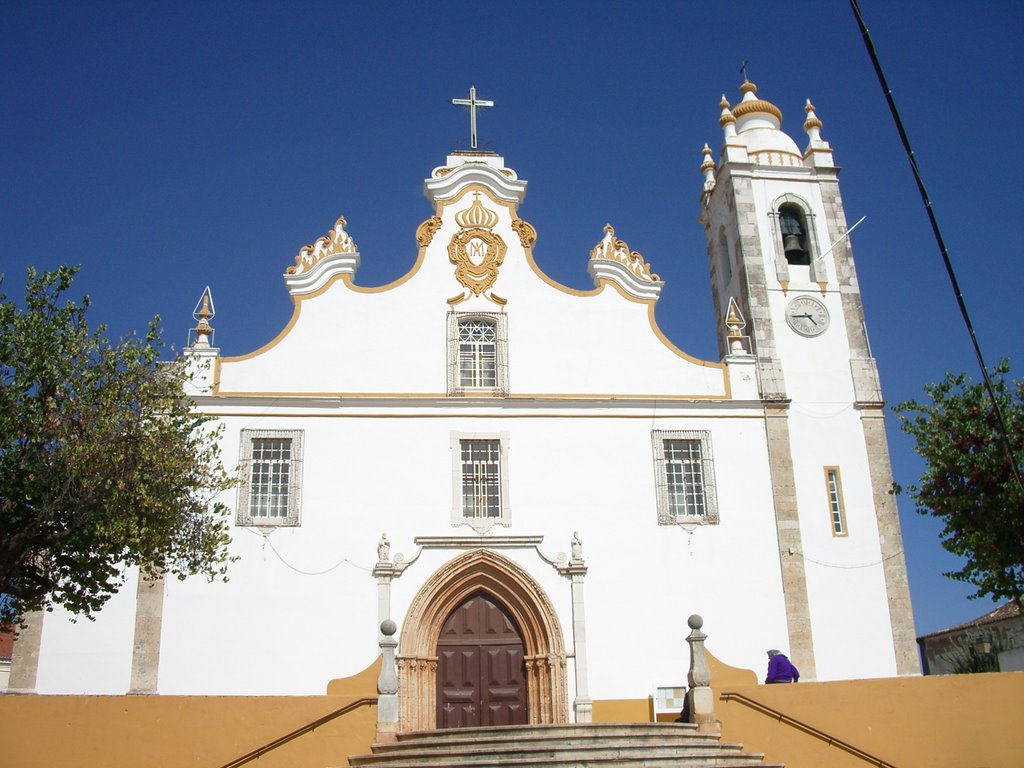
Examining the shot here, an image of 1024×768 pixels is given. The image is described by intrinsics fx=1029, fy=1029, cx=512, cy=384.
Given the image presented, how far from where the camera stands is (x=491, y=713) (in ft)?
51.8

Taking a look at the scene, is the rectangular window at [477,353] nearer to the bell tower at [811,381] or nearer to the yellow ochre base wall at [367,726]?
the bell tower at [811,381]

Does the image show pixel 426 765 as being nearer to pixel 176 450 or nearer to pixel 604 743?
pixel 604 743

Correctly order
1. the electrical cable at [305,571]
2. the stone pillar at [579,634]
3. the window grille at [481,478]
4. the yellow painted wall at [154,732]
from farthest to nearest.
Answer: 1. the window grille at [481,478]
2. the electrical cable at [305,571]
3. the stone pillar at [579,634]
4. the yellow painted wall at [154,732]

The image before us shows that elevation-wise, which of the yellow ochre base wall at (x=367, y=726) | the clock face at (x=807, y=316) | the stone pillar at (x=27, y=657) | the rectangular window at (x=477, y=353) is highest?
the clock face at (x=807, y=316)

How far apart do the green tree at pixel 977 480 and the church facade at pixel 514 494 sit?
6.78 ft

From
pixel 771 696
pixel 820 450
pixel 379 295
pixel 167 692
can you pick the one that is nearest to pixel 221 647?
pixel 167 692

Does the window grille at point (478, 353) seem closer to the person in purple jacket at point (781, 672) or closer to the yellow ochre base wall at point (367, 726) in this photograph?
the yellow ochre base wall at point (367, 726)

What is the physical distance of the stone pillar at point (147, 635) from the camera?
49.7 ft

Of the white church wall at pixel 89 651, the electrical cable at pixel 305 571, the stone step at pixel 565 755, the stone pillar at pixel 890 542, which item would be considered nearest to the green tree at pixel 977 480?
the stone pillar at pixel 890 542

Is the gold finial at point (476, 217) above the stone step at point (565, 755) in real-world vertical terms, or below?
above

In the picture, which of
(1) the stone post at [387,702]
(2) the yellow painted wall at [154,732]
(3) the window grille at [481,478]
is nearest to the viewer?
(2) the yellow painted wall at [154,732]

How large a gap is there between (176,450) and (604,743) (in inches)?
245

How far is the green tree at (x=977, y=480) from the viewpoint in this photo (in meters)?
14.5

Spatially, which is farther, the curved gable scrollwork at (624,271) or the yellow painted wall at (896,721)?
the curved gable scrollwork at (624,271)
